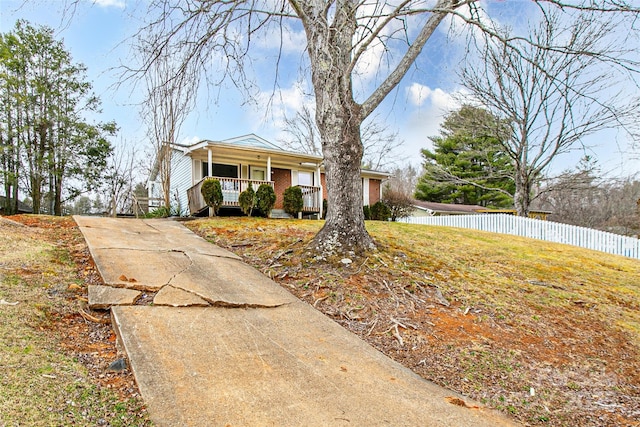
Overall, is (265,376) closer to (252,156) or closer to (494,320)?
(494,320)

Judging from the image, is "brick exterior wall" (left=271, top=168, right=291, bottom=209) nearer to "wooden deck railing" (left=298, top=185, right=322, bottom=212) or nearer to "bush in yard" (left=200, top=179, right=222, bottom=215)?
"wooden deck railing" (left=298, top=185, right=322, bottom=212)

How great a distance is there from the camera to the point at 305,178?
17594 mm

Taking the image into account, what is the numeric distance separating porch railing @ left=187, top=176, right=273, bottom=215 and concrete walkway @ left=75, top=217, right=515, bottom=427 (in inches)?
327

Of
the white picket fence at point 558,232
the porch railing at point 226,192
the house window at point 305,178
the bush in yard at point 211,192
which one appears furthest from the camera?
the house window at point 305,178

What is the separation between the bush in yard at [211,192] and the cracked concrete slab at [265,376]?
29.1 ft

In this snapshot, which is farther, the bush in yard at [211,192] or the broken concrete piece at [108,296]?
the bush in yard at [211,192]

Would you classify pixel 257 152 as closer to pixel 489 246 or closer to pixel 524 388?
pixel 489 246

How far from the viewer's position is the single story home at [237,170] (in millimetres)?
13062

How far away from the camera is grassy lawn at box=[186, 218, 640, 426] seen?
112 inches

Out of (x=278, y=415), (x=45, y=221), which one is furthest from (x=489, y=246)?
(x=45, y=221)

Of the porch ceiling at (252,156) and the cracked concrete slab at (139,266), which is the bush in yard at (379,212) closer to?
the porch ceiling at (252,156)

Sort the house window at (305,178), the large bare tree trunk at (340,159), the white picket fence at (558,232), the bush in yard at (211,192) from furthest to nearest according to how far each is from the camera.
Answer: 1. the house window at (305,178)
2. the bush in yard at (211,192)
3. the white picket fence at (558,232)
4. the large bare tree trunk at (340,159)

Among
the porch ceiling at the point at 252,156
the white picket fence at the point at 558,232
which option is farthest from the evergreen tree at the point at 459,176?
the porch ceiling at the point at 252,156

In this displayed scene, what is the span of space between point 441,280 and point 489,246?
163 inches
